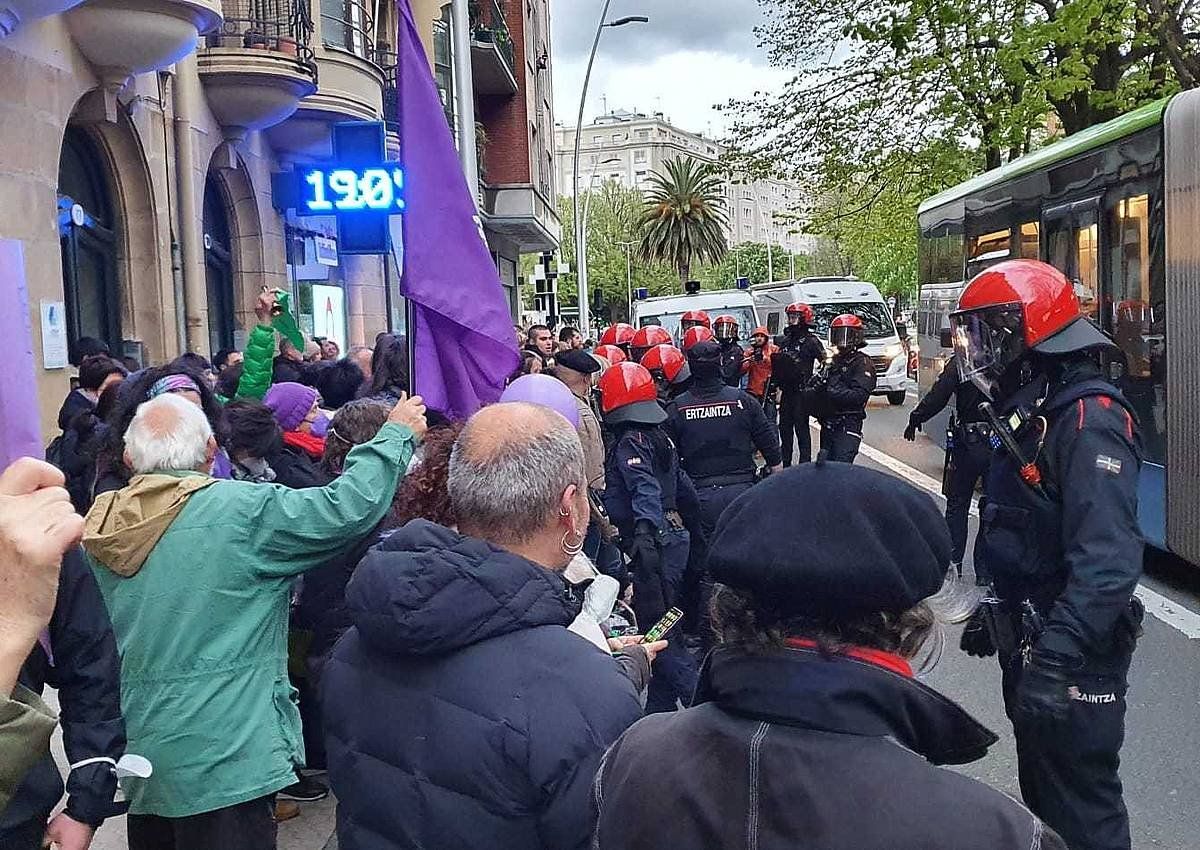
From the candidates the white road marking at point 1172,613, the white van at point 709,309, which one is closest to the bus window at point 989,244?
the white road marking at point 1172,613

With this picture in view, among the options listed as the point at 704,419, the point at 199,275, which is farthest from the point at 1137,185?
the point at 199,275

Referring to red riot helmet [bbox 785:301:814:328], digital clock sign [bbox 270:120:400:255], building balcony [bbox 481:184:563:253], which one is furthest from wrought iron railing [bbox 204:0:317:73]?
building balcony [bbox 481:184:563:253]

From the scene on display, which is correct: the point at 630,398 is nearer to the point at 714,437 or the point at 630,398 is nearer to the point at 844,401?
the point at 714,437

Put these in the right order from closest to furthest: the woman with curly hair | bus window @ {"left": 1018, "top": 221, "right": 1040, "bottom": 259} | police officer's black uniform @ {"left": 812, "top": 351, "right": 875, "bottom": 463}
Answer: the woman with curly hair, bus window @ {"left": 1018, "top": 221, "right": 1040, "bottom": 259}, police officer's black uniform @ {"left": 812, "top": 351, "right": 875, "bottom": 463}

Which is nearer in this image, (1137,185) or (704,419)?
(704,419)

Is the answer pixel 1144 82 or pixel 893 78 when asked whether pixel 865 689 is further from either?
pixel 893 78

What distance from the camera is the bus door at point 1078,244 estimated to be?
8.84m

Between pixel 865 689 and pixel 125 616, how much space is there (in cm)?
235

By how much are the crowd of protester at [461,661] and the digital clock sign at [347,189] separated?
9374mm

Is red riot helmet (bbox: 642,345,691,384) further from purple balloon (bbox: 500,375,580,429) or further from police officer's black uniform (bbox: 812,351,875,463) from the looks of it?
purple balloon (bbox: 500,375,580,429)

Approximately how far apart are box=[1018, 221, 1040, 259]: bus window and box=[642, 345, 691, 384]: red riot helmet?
11.9ft

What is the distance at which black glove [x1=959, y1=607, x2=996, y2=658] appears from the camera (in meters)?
3.61

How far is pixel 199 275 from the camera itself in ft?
40.7

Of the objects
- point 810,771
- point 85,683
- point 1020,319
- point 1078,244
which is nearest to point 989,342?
point 1020,319
